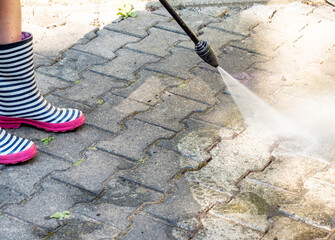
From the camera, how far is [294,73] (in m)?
3.73

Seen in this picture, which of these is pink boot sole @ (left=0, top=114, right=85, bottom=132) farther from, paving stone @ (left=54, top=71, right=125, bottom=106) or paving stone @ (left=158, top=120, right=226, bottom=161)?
paving stone @ (left=158, top=120, right=226, bottom=161)

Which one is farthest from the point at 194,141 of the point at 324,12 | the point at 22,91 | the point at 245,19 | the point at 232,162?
the point at 324,12

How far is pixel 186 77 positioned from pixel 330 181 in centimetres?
129

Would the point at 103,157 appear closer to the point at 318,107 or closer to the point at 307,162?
the point at 307,162

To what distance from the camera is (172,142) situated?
10.0 ft

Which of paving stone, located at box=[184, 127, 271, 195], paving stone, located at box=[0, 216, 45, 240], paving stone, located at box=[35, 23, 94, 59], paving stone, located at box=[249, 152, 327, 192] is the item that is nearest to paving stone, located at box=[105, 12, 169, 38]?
paving stone, located at box=[35, 23, 94, 59]

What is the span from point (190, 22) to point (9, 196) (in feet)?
7.42

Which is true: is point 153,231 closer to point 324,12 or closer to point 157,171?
point 157,171

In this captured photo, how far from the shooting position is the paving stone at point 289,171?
2.75 meters

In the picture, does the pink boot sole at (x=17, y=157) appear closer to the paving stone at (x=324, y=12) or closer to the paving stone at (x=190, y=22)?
the paving stone at (x=190, y=22)

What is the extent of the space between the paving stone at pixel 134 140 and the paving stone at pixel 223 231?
619 mm

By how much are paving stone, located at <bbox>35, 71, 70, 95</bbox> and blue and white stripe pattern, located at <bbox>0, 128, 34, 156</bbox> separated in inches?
24.8

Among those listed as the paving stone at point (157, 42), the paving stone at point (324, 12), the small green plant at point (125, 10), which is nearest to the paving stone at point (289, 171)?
the paving stone at point (157, 42)

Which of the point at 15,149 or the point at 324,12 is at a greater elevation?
the point at 15,149
